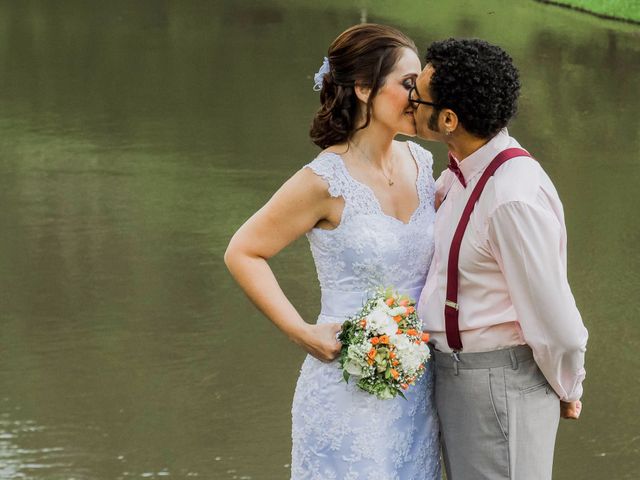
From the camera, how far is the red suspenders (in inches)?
125

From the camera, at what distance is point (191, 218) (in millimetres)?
9211

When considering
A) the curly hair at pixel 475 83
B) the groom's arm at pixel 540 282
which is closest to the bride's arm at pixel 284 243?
the curly hair at pixel 475 83

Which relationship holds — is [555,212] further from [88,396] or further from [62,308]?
[62,308]

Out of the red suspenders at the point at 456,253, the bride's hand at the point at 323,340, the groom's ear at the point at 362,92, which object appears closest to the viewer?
the red suspenders at the point at 456,253

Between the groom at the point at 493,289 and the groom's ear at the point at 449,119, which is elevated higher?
the groom's ear at the point at 449,119

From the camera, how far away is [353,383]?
3.53 meters

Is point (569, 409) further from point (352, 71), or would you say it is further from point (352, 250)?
point (352, 71)

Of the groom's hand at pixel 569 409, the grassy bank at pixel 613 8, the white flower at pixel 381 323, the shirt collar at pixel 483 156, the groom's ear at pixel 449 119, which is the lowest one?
the groom's hand at pixel 569 409

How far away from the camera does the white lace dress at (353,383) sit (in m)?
3.51

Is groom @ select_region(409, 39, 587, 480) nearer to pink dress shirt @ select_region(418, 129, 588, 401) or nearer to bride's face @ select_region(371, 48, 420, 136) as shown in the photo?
pink dress shirt @ select_region(418, 129, 588, 401)

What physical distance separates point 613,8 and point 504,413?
18.1 meters

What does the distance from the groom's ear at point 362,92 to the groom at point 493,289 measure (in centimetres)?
20

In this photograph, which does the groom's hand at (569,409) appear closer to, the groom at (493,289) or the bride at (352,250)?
the groom at (493,289)

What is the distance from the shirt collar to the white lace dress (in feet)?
1.12
